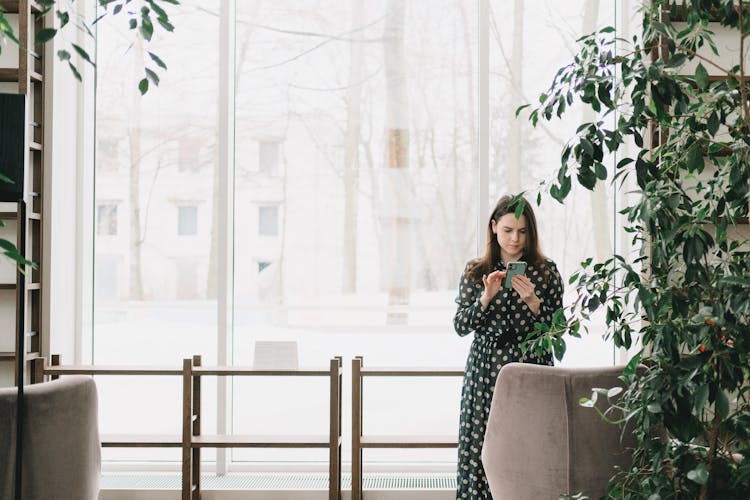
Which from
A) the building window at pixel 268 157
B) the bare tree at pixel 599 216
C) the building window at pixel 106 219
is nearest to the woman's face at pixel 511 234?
the bare tree at pixel 599 216

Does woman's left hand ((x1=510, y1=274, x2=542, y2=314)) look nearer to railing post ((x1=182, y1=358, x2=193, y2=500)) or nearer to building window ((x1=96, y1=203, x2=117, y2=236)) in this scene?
railing post ((x1=182, y1=358, x2=193, y2=500))

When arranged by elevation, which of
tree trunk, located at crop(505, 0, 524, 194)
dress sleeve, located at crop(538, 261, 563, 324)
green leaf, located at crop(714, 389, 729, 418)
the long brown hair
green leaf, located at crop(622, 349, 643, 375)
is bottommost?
green leaf, located at crop(714, 389, 729, 418)

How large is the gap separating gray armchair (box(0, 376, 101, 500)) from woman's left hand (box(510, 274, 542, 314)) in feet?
5.01

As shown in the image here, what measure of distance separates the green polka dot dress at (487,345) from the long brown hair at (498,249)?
41mm

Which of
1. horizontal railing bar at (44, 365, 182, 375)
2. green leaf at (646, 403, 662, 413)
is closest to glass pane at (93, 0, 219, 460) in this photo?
horizontal railing bar at (44, 365, 182, 375)

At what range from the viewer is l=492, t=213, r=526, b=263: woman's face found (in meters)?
2.81

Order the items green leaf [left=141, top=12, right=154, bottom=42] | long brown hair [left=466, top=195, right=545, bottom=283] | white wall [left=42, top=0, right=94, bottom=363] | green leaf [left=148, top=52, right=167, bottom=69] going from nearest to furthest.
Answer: green leaf [left=148, top=52, right=167, bottom=69], green leaf [left=141, top=12, right=154, bottom=42], long brown hair [left=466, top=195, right=545, bottom=283], white wall [left=42, top=0, right=94, bottom=363]

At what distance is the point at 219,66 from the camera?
3.70 meters

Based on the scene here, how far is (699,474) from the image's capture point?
1.54 meters

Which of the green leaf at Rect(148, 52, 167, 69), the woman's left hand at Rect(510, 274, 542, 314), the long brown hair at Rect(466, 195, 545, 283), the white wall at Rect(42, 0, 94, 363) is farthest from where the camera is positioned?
the white wall at Rect(42, 0, 94, 363)

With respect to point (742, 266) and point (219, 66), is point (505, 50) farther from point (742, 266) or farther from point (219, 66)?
point (742, 266)

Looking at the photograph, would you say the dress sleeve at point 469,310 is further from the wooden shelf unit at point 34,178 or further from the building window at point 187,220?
the wooden shelf unit at point 34,178

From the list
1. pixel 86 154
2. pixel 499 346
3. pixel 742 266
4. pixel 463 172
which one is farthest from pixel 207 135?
pixel 742 266

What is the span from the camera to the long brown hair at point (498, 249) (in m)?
2.81
